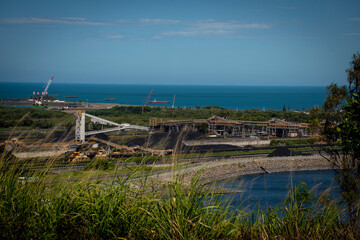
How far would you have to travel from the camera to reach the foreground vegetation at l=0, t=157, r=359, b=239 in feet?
7.68

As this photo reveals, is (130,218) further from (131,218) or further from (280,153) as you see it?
(280,153)

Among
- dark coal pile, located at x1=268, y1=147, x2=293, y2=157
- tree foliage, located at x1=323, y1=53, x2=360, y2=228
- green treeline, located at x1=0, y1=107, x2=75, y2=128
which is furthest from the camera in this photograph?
green treeline, located at x1=0, y1=107, x2=75, y2=128

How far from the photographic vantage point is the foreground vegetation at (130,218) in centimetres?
234

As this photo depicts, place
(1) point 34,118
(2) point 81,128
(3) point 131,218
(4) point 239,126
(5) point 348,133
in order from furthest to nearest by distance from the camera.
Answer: (4) point 239,126, (1) point 34,118, (2) point 81,128, (5) point 348,133, (3) point 131,218

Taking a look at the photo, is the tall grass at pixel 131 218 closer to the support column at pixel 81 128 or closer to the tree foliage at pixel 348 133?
the tree foliage at pixel 348 133

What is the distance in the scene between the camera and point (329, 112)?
5750 mm

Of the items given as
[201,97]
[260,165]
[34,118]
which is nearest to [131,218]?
[260,165]

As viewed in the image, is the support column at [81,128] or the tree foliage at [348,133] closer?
the tree foliage at [348,133]

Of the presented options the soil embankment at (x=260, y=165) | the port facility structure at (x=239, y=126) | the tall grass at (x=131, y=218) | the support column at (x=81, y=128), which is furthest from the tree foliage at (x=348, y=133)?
the port facility structure at (x=239, y=126)

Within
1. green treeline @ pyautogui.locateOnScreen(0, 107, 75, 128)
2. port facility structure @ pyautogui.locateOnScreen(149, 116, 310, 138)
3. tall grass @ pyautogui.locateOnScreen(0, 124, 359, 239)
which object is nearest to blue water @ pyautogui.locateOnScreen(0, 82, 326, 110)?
port facility structure @ pyautogui.locateOnScreen(149, 116, 310, 138)

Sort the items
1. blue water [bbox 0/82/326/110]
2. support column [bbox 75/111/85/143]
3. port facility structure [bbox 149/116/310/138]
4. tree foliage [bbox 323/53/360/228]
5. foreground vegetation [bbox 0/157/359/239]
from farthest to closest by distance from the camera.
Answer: blue water [bbox 0/82/326/110] → port facility structure [bbox 149/116/310/138] → support column [bbox 75/111/85/143] → tree foliage [bbox 323/53/360/228] → foreground vegetation [bbox 0/157/359/239]

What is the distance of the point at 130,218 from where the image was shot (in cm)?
249

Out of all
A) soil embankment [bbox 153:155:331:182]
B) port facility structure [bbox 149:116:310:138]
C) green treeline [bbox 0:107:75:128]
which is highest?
green treeline [bbox 0:107:75:128]

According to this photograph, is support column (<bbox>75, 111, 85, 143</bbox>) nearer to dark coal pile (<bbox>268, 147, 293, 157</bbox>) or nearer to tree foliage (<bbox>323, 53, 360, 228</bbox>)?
dark coal pile (<bbox>268, 147, 293, 157</bbox>)
